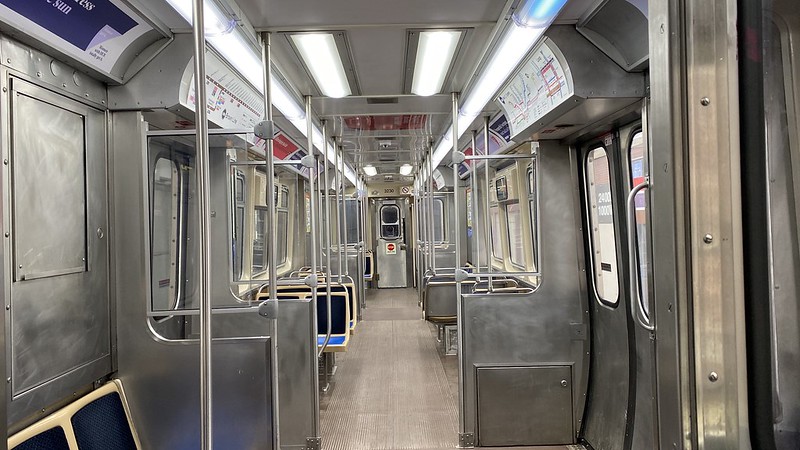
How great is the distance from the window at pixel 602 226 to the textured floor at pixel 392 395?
121cm

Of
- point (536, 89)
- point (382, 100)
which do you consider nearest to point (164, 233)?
point (382, 100)

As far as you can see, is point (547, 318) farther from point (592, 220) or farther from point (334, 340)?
point (334, 340)

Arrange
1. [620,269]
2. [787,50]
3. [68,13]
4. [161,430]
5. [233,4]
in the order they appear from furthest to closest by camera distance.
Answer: [620,269] → [161,430] → [233,4] → [68,13] → [787,50]

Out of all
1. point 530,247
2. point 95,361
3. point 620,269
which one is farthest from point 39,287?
point 530,247

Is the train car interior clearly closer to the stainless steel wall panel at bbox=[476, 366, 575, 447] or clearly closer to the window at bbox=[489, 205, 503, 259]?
the stainless steel wall panel at bbox=[476, 366, 575, 447]

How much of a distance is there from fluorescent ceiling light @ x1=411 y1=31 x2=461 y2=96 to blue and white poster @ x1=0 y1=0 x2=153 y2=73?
1490 millimetres

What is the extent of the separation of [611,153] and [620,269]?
2.51 ft

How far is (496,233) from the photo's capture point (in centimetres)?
604

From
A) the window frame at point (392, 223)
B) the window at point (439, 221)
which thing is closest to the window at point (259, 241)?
the window at point (439, 221)

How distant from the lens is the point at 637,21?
81.7 inches

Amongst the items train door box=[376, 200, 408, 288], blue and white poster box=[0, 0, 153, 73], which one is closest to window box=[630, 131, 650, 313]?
blue and white poster box=[0, 0, 153, 73]

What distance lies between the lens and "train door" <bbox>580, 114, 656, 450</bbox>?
260cm

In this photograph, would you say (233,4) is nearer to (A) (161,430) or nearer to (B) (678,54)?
(B) (678,54)

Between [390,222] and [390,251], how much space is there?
0.83 metres
